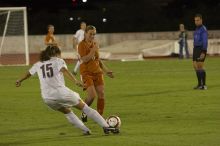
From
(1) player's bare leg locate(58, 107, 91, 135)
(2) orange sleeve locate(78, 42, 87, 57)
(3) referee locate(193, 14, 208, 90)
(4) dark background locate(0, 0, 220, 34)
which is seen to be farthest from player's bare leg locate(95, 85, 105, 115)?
(4) dark background locate(0, 0, 220, 34)

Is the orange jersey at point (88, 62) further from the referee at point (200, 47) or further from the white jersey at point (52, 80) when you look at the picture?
the referee at point (200, 47)

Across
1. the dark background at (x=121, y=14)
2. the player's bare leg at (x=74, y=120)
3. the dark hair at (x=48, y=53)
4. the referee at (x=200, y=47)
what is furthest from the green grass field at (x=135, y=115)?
the dark background at (x=121, y=14)

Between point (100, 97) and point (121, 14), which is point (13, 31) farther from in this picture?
point (100, 97)

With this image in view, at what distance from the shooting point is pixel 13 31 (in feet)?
129

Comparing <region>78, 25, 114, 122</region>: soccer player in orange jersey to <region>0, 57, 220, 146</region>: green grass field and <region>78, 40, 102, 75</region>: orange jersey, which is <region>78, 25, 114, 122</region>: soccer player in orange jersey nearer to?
<region>78, 40, 102, 75</region>: orange jersey

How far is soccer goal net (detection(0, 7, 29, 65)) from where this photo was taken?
37.8 metres

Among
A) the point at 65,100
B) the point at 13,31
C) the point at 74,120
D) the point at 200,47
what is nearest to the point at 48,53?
the point at 65,100

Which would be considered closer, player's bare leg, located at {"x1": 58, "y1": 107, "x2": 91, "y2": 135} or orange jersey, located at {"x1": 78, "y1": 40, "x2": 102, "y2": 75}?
player's bare leg, located at {"x1": 58, "y1": 107, "x2": 91, "y2": 135}

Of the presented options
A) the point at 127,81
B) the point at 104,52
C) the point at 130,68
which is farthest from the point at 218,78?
the point at 104,52

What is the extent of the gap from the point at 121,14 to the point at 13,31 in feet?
46.8

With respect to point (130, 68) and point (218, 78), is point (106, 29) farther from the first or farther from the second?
point (218, 78)

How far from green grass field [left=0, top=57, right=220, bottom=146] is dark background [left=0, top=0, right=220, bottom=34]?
23.4 m

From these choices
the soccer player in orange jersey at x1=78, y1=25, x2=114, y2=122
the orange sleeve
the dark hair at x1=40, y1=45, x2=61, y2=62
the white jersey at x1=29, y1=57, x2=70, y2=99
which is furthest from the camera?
the orange sleeve

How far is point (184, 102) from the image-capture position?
18.0 metres
